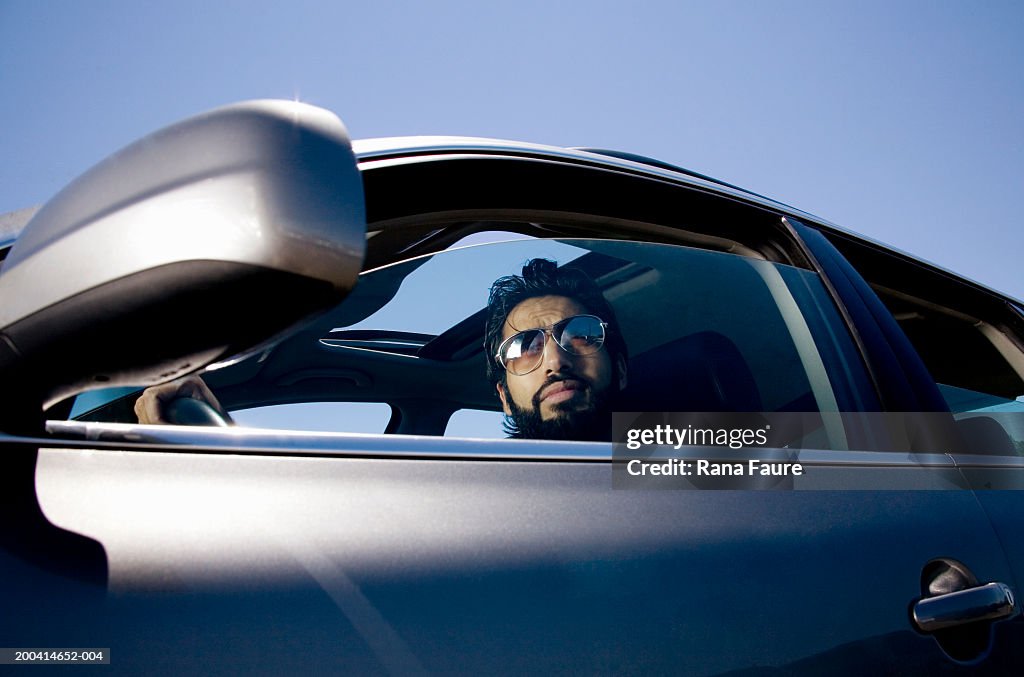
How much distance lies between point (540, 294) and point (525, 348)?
160 millimetres

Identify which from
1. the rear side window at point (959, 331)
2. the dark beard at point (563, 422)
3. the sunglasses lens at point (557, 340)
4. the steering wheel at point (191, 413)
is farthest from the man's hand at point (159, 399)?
the rear side window at point (959, 331)

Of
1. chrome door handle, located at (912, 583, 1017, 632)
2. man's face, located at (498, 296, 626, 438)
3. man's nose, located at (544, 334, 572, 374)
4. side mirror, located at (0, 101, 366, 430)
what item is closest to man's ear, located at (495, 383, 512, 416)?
man's face, located at (498, 296, 626, 438)

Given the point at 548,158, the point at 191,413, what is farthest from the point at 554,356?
the point at 191,413

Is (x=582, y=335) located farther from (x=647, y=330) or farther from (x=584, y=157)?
(x=584, y=157)

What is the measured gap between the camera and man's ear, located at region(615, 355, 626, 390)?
1.72 meters

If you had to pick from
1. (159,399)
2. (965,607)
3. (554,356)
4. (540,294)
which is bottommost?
(965,607)

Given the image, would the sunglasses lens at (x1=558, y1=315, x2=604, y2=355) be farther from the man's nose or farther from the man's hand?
the man's hand

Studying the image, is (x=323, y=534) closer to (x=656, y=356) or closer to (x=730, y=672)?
(x=730, y=672)

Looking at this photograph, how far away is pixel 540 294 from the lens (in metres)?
1.86

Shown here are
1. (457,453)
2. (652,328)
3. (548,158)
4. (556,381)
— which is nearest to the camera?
(457,453)

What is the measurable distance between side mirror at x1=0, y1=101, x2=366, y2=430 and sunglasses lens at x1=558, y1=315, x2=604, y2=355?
1251 millimetres

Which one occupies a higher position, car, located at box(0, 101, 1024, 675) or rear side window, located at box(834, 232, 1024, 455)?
rear side window, located at box(834, 232, 1024, 455)

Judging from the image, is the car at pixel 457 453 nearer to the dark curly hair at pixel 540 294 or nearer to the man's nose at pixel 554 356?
the dark curly hair at pixel 540 294

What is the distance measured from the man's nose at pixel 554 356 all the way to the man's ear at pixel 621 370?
116 mm
